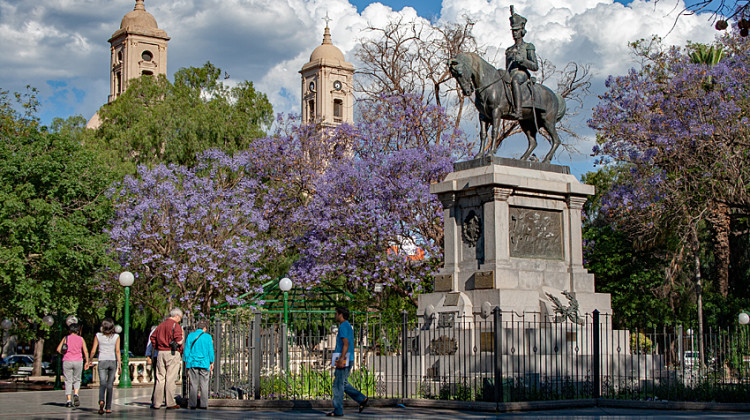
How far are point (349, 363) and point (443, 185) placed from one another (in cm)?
573

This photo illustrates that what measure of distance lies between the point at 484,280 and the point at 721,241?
1999 centimetres

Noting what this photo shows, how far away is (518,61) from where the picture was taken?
18422 mm

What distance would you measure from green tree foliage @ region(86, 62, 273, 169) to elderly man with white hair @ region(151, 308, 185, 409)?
24.6m

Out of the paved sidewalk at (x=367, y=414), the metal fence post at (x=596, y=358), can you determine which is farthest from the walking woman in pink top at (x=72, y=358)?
the metal fence post at (x=596, y=358)

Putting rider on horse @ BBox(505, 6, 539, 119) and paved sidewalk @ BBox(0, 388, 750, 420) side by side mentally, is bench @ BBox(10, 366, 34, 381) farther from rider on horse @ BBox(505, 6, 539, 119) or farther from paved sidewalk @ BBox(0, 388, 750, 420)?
rider on horse @ BBox(505, 6, 539, 119)

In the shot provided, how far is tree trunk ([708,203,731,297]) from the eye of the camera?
31438 millimetres

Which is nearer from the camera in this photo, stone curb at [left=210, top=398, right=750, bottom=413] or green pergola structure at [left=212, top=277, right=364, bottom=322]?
stone curb at [left=210, top=398, right=750, bottom=413]

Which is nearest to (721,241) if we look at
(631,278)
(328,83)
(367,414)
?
(631,278)

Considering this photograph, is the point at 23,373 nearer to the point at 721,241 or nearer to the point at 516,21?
the point at 721,241

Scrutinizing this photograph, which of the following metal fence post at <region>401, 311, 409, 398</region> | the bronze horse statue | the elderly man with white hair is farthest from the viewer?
the bronze horse statue

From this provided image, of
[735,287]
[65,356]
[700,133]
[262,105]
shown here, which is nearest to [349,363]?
[65,356]

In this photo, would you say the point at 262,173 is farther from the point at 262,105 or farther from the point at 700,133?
the point at 700,133

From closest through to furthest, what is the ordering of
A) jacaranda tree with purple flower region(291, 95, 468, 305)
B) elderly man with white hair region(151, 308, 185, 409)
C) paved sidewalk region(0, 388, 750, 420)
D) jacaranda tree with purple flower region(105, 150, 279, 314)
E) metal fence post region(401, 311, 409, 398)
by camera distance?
paved sidewalk region(0, 388, 750, 420), metal fence post region(401, 311, 409, 398), elderly man with white hair region(151, 308, 185, 409), jacaranda tree with purple flower region(291, 95, 468, 305), jacaranda tree with purple flower region(105, 150, 279, 314)

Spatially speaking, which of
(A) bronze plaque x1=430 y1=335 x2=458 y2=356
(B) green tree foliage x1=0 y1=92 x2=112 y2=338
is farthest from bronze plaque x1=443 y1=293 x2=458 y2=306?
(B) green tree foliage x1=0 y1=92 x2=112 y2=338
